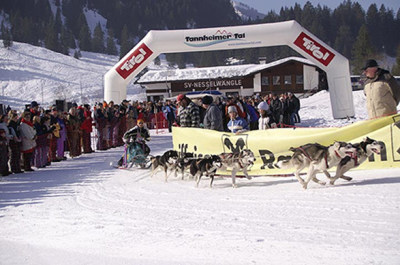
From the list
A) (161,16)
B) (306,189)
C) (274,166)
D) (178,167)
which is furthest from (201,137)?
(161,16)

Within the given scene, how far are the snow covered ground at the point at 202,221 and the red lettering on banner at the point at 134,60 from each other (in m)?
10.0

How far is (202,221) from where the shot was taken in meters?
5.11

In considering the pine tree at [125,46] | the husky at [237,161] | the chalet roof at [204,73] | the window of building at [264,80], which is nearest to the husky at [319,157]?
the husky at [237,161]

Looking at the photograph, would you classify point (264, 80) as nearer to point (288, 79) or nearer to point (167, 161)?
point (288, 79)

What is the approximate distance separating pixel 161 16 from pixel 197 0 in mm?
21302

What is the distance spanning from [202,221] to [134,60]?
13467 millimetres

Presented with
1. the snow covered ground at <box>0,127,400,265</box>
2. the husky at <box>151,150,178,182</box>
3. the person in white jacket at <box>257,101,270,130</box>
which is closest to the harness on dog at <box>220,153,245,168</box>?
the snow covered ground at <box>0,127,400,265</box>

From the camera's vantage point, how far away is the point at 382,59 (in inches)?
2692

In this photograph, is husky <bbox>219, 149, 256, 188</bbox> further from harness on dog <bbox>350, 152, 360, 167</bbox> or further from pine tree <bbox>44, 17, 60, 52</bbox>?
pine tree <bbox>44, 17, 60, 52</bbox>

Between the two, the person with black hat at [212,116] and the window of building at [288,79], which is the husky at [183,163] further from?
the window of building at [288,79]

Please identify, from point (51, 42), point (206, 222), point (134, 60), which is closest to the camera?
point (206, 222)

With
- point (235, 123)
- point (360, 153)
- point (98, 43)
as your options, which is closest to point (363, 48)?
point (98, 43)

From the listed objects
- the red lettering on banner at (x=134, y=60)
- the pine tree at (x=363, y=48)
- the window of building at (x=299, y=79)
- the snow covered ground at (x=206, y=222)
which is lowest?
the snow covered ground at (x=206, y=222)

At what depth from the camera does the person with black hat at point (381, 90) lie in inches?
272
